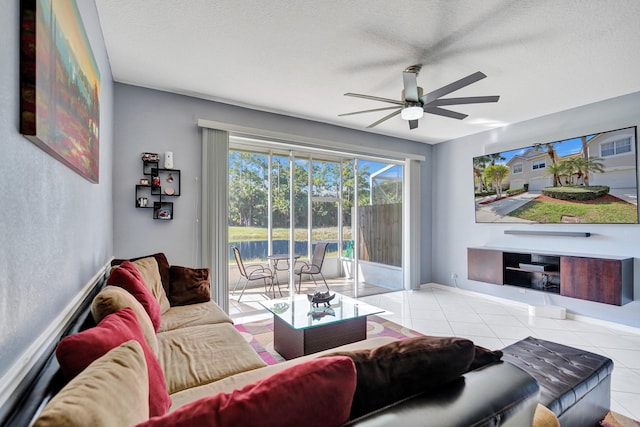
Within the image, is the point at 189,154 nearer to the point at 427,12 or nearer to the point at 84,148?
the point at 84,148

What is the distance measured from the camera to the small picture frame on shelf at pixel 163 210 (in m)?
3.27

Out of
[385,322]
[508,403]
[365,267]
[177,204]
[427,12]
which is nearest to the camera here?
[508,403]

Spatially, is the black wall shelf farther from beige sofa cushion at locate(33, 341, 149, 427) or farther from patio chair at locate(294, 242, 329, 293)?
beige sofa cushion at locate(33, 341, 149, 427)

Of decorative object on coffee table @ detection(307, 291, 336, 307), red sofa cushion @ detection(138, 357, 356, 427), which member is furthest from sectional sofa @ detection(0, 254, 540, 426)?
decorative object on coffee table @ detection(307, 291, 336, 307)

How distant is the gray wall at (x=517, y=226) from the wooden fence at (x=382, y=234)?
2.60 ft

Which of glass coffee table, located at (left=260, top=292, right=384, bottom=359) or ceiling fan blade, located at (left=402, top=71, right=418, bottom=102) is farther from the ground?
ceiling fan blade, located at (left=402, top=71, right=418, bottom=102)

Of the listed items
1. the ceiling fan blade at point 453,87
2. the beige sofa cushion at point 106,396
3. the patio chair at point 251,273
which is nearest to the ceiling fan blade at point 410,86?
the ceiling fan blade at point 453,87

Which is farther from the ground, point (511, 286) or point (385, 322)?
point (511, 286)

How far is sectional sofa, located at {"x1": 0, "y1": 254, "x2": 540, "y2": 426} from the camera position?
0.64 m

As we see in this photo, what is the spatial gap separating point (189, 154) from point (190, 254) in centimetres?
115

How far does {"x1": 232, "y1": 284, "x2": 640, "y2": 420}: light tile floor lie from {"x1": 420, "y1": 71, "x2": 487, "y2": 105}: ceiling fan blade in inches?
81.6

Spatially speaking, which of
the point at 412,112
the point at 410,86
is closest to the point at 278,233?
the point at 412,112

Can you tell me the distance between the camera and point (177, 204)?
3.42 m

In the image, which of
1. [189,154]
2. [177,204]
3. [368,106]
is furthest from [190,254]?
[368,106]
